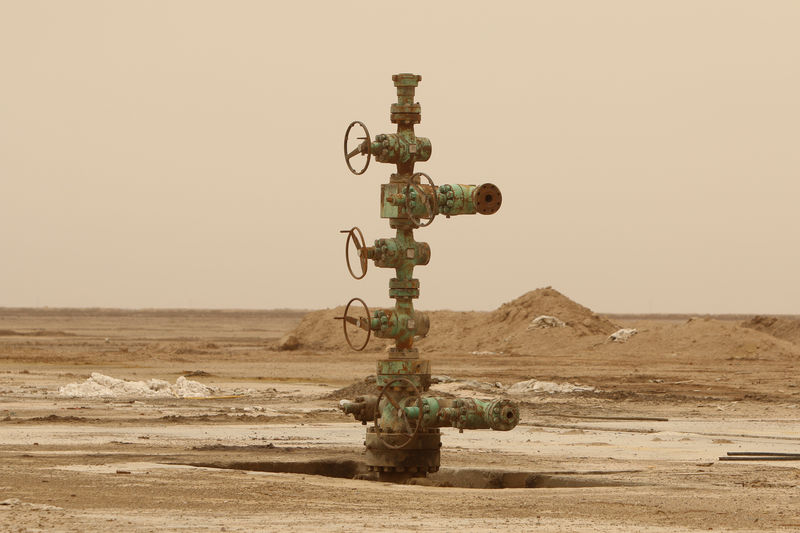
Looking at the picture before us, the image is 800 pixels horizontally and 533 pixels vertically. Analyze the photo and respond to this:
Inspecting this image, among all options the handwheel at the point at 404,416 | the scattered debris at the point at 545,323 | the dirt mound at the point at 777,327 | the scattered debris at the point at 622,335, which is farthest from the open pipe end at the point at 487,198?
the dirt mound at the point at 777,327

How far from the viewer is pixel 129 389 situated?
32.2 metres

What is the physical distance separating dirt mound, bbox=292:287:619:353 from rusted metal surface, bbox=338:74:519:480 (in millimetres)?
41334

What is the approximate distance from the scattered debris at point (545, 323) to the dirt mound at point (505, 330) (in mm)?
182

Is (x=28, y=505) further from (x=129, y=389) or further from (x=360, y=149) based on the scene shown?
(x=129, y=389)

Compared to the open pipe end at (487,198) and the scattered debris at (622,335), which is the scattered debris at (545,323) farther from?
the open pipe end at (487,198)

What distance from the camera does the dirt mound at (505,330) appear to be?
5900 cm

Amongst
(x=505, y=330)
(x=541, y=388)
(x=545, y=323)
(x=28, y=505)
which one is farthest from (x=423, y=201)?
(x=505, y=330)

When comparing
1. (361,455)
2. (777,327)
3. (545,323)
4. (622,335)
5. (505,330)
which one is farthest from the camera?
(777,327)

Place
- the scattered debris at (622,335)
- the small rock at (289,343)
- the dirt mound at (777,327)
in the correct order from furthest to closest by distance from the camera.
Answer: the small rock at (289,343) < the dirt mound at (777,327) < the scattered debris at (622,335)

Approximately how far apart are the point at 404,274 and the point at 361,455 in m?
2.93

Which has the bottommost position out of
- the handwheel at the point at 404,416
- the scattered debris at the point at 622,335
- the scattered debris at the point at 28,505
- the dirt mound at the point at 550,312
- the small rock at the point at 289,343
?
the scattered debris at the point at 28,505

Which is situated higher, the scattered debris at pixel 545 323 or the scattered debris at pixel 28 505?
the scattered debris at pixel 545 323

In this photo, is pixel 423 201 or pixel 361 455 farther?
pixel 361 455

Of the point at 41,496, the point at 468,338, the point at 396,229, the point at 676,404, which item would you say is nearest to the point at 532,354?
the point at 468,338
